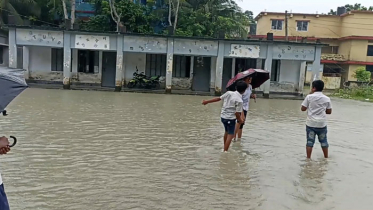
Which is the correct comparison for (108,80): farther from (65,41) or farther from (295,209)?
(295,209)

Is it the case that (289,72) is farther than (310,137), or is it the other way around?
(289,72)

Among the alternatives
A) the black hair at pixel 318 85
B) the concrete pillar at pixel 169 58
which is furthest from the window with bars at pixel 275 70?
the black hair at pixel 318 85

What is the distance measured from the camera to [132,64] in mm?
23297

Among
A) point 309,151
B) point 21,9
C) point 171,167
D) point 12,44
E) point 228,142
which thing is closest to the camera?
point 171,167

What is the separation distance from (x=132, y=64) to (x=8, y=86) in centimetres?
2094

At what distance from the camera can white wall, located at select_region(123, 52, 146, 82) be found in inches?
912

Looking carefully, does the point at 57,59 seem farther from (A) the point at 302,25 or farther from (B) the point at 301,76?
(A) the point at 302,25

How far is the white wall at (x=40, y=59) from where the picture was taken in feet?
74.9

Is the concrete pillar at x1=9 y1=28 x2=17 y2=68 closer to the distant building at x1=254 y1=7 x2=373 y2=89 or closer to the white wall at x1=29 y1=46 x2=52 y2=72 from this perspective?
the white wall at x1=29 y1=46 x2=52 y2=72

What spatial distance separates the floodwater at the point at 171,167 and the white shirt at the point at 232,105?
29.7 inches

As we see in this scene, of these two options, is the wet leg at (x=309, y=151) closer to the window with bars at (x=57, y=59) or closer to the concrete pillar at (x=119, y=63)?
the concrete pillar at (x=119, y=63)

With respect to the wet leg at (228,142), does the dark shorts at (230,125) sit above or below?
above

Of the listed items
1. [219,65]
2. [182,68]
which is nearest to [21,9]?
[182,68]

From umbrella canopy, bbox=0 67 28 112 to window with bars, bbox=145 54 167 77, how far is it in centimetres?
2077
